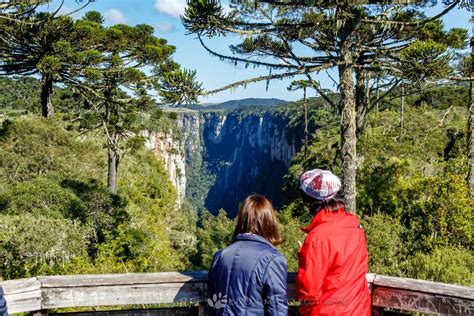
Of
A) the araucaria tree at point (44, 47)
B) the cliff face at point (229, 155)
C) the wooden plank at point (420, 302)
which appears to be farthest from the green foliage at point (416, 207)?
the cliff face at point (229, 155)

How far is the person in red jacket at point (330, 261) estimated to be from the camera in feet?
6.68

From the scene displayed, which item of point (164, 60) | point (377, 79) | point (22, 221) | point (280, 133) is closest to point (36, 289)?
point (377, 79)

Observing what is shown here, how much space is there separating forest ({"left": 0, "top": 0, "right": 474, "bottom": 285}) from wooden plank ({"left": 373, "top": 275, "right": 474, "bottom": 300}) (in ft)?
11.5

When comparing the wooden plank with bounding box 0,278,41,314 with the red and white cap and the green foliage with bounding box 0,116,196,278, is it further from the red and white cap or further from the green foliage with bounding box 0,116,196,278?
the green foliage with bounding box 0,116,196,278

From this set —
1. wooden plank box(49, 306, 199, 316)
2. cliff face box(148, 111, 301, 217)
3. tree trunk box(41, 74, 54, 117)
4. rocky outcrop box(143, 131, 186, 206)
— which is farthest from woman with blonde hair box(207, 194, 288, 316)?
cliff face box(148, 111, 301, 217)

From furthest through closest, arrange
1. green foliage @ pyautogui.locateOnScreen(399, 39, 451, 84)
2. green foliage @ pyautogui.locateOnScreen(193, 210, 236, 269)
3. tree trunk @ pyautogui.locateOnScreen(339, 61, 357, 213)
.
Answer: green foliage @ pyautogui.locateOnScreen(193, 210, 236, 269), tree trunk @ pyautogui.locateOnScreen(339, 61, 357, 213), green foliage @ pyautogui.locateOnScreen(399, 39, 451, 84)

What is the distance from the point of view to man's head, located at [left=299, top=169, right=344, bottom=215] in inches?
85.0

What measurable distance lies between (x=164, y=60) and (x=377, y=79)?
8.55 metres

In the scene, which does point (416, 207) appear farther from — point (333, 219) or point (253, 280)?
point (253, 280)

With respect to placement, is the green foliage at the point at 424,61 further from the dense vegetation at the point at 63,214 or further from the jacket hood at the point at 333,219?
the dense vegetation at the point at 63,214

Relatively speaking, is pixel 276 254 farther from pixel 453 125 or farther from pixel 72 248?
pixel 453 125

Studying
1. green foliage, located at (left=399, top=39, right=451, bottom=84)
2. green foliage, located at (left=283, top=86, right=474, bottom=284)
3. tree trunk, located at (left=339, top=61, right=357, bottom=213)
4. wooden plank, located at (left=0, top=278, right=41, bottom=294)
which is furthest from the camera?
green foliage, located at (left=283, top=86, right=474, bottom=284)

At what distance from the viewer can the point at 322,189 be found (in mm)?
2156

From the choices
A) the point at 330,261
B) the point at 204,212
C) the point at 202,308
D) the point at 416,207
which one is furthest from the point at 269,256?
the point at 204,212
